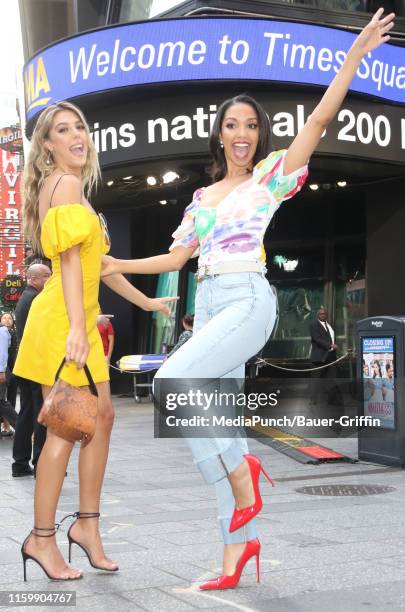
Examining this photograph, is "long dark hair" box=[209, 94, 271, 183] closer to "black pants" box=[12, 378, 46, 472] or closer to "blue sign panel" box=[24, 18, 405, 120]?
"black pants" box=[12, 378, 46, 472]

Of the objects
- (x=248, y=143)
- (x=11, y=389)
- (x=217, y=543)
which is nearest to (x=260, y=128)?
(x=248, y=143)

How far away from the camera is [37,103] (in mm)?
15062

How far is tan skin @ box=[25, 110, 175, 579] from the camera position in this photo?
13.0 ft

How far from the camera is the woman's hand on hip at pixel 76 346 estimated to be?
3908mm

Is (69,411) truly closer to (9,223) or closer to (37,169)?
(37,169)

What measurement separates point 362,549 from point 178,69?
977 centimetres

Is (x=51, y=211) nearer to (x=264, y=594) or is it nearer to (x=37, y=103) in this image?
(x=264, y=594)

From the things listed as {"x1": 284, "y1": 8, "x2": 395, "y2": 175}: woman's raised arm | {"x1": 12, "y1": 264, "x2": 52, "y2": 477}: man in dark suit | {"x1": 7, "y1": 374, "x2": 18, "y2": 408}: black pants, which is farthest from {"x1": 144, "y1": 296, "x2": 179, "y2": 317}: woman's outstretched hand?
{"x1": 7, "y1": 374, "x2": 18, "y2": 408}: black pants

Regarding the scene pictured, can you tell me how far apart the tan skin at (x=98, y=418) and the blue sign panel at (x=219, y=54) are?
9.13m

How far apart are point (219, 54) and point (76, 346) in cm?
989

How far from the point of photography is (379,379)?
8547mm

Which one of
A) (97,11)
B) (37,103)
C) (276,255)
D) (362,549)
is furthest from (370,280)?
(362,549)

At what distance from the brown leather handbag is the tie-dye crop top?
0.80m

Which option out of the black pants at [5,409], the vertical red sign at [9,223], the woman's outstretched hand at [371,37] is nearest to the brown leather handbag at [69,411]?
the woman's outstretched hand at [371,37]
